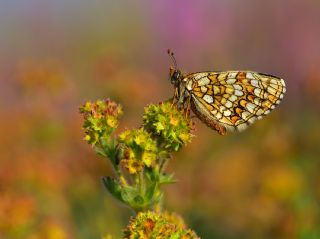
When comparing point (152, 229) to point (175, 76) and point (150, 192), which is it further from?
point (175, 76)

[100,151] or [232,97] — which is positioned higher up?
[232,97]

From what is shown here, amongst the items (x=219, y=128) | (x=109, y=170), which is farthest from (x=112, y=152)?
(x=109, y=170)

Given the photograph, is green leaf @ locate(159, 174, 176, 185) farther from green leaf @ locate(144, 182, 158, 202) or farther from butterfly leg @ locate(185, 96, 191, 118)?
butterfly leg @ locate(185, 96, 191, 118)

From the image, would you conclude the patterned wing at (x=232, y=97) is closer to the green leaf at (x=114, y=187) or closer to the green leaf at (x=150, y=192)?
the green leaf at (x=150, y=192)

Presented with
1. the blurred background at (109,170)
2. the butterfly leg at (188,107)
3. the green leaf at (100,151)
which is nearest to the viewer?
the green leaf at (100,151)

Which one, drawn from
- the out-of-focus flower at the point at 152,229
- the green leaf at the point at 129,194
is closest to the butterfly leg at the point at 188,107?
the green leaf at the point at 129,194

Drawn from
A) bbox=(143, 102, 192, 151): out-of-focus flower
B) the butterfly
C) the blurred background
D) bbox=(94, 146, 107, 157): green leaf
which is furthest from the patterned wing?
Answer: the blurred background
